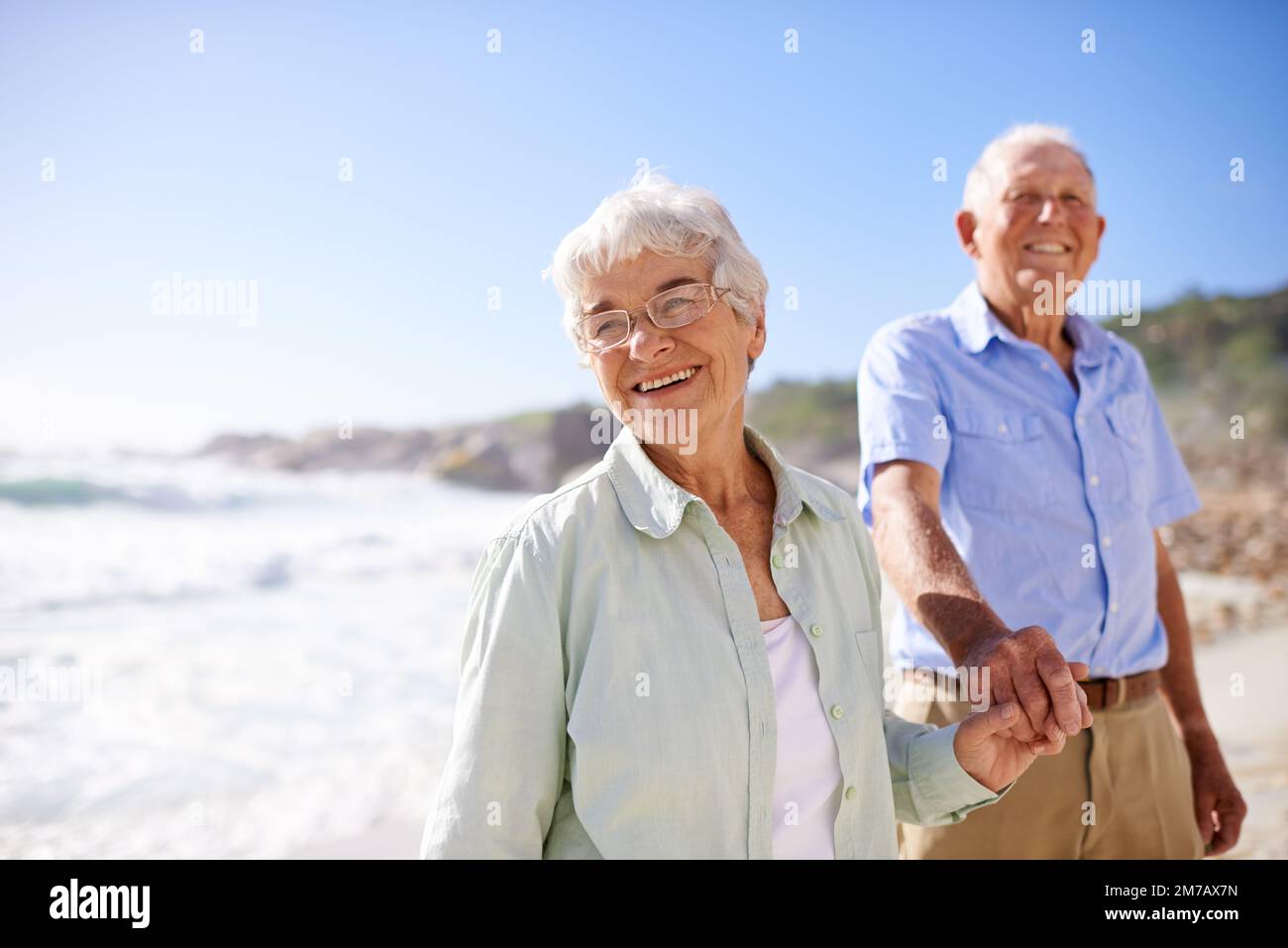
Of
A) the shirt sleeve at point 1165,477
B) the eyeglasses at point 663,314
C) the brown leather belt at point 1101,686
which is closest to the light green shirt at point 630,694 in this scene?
the eyeglasses at point 663,314

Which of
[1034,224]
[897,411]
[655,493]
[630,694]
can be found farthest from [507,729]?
[1034,224]

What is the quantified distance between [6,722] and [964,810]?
6.79 metres

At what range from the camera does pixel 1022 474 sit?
7.63 ft

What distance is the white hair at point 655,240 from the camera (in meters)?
1.64

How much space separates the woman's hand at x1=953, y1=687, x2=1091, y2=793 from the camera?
164 centimetres

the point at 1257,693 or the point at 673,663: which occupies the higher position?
the point at 673,663

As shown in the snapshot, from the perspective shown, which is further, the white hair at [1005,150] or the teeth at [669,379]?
the white hair at [1005,150]

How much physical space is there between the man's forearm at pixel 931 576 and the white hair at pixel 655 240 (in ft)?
2.01

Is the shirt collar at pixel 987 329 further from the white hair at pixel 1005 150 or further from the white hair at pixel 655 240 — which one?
the white hair at pixel 655 240

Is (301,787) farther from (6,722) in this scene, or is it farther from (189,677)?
(189,677)

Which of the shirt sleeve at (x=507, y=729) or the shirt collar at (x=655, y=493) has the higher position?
the shirt collar at (x=655, y=493)

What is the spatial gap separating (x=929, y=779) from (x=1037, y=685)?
0.31 metres
